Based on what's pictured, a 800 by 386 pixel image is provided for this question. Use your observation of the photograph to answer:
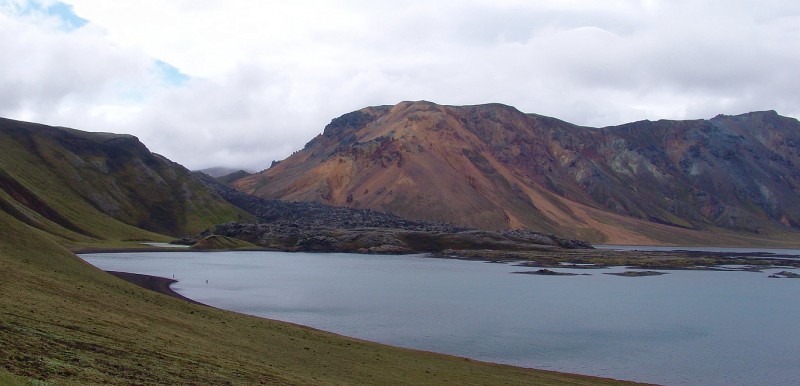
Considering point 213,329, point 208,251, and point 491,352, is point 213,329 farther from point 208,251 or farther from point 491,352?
point 208,251

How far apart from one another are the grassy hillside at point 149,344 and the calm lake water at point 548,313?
1055 cm

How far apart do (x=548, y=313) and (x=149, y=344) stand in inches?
2331

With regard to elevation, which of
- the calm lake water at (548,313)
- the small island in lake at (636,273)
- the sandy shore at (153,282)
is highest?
the sandy shore at (153,282)

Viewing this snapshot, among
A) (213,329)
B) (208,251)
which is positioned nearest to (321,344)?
(213,329)

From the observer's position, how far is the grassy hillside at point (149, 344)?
81.3 feet

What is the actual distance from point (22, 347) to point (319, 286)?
83.9 m

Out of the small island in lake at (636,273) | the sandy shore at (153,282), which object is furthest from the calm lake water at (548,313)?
the small island in lake at (636,273)

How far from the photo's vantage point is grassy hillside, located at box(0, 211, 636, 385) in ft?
81.3

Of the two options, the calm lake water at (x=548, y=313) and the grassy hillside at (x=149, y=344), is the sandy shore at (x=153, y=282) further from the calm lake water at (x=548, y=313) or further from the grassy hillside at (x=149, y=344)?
the grassy hillside at (x=149, y=344)

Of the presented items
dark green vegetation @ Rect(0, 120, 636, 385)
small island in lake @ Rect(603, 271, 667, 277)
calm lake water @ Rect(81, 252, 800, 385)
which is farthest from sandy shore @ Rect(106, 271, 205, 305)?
small island in lake @ Rect(603, 271, 667, 277)

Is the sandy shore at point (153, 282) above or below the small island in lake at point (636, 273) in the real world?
above

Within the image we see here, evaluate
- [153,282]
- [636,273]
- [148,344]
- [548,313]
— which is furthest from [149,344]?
[636,273]

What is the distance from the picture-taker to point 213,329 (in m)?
44.4

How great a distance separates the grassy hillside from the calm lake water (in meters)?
10.6
